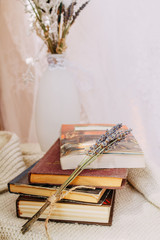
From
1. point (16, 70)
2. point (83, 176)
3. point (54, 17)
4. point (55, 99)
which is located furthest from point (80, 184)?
point (16, 70)

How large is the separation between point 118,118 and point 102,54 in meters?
0.28

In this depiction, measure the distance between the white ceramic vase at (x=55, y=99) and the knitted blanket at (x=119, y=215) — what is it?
18 cm

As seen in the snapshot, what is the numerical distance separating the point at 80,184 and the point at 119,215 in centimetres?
12

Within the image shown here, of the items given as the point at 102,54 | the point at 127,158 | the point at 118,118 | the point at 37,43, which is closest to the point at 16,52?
the point at 37,43

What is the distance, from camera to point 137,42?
834mm

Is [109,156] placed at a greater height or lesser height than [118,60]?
lesser

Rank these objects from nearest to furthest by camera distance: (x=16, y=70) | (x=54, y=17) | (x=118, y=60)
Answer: (x=54, y=17)
(x=118, y=60)
(x=16, y=70)

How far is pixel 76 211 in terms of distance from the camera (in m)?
0.44

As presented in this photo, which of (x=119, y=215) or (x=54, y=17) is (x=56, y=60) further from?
(x=119, y=215)

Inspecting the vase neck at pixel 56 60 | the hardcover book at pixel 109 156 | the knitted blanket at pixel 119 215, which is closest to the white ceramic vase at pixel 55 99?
the vase neck at pixel 56 60

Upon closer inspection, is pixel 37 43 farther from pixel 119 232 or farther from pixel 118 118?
pixel 119 232

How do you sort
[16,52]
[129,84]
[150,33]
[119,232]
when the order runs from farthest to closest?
[16,52] → [129,84] → [150,33] → [119,232]

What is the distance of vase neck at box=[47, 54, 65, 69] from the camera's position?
2.47ft

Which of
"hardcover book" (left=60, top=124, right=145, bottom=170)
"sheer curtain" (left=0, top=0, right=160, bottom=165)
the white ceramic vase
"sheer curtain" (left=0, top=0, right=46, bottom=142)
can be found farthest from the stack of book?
"sheer curtain" (left=0, top=0, right=46, bottom=142)
